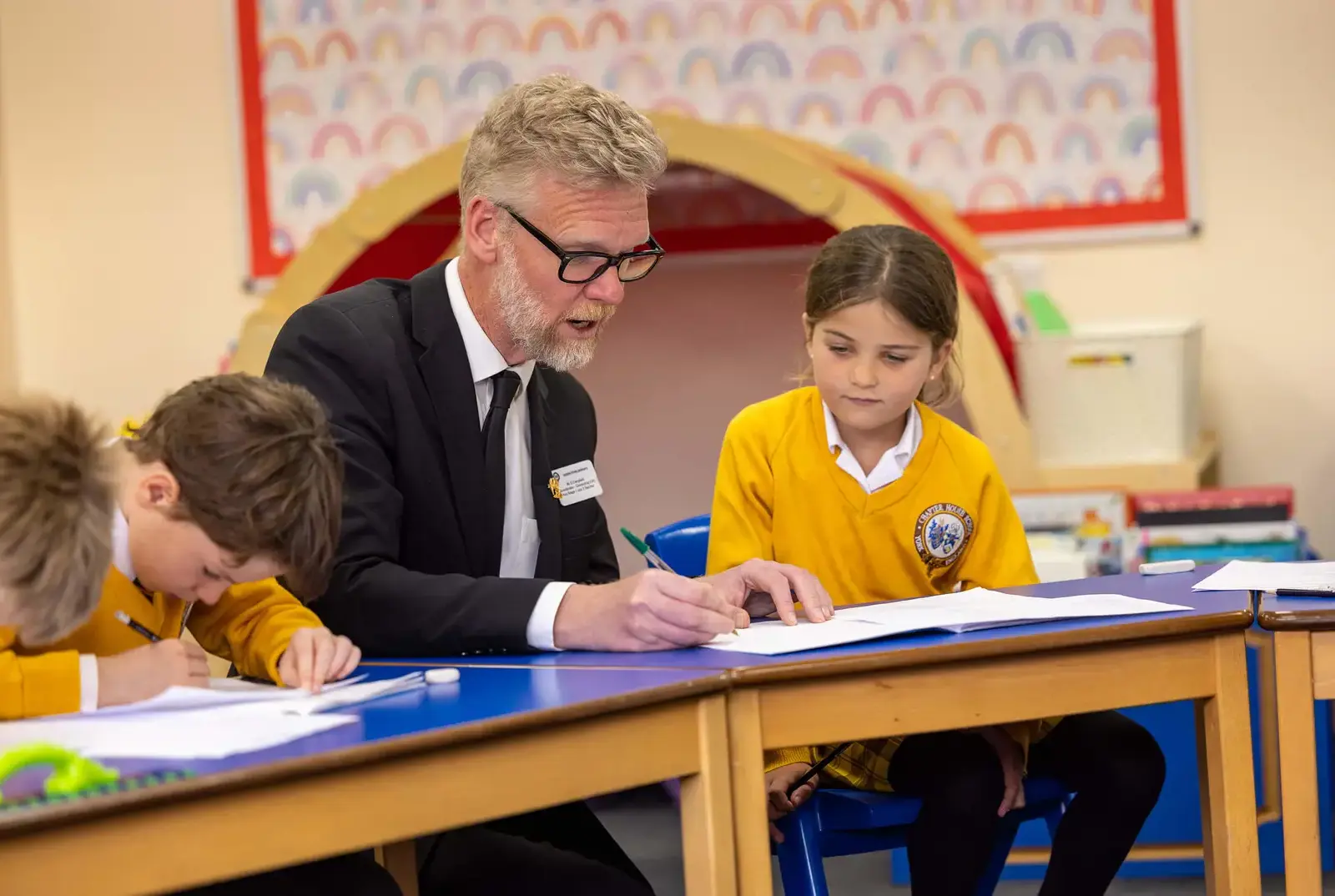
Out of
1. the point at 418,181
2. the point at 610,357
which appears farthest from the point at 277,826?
the point at 610,357

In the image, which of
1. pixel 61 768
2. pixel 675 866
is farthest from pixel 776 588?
pixel 675 866

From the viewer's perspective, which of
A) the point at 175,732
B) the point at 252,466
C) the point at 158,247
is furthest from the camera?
the point at 158,247

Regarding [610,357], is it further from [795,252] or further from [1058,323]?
[1058,323]

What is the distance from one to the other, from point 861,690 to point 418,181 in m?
1.79

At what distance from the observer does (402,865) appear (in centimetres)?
169

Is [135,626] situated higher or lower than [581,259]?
lower

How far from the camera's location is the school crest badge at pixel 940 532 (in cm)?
195

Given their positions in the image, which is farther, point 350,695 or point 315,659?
point 315,659

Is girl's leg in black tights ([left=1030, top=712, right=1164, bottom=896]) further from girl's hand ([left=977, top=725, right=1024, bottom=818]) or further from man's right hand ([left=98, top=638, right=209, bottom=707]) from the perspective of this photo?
man's right hand ([left=98, top=638, right=209, bottom=707])

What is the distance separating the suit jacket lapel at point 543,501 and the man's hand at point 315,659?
0.44 metres

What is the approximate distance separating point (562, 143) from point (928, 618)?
29.5 inches

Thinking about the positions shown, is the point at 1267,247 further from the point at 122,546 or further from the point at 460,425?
the point at 122,546

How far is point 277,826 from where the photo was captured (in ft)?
3.35

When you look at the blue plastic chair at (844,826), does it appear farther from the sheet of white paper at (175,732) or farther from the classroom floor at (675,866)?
the sheet of white paper at (175,732)
